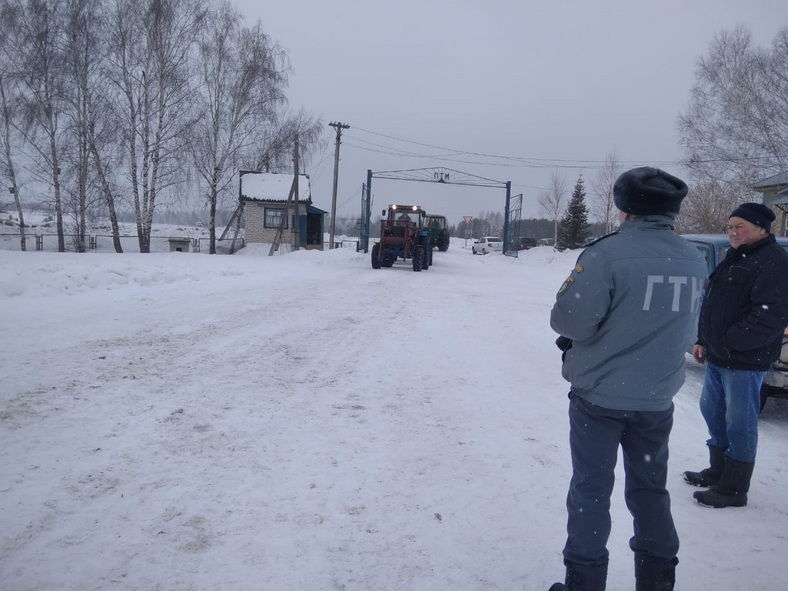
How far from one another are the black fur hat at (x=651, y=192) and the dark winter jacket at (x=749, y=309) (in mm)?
1230

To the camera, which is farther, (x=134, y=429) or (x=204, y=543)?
(x=134, y=429)

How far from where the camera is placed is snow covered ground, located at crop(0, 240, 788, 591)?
2.27 meters

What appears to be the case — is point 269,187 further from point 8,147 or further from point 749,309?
point 749,309

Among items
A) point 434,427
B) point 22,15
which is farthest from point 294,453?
point 22,15

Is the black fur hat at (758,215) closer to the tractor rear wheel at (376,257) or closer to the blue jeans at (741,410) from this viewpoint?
the blue jeans at (741,410)

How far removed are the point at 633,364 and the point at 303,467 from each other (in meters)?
2.06

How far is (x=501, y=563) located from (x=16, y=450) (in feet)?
9.69

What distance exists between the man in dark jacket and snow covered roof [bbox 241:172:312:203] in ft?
108

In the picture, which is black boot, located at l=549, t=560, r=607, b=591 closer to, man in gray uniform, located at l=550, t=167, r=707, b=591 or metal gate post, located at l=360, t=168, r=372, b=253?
man in gray uniform, located at l=550, t=167, r=707, b=591

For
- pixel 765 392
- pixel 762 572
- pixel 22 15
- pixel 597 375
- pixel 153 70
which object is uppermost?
pixel 22 15

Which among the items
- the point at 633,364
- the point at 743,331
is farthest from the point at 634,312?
the point at 743,331

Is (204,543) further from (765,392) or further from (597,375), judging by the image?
(765,392)

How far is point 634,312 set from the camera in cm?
198

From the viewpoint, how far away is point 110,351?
5230 millimetres
